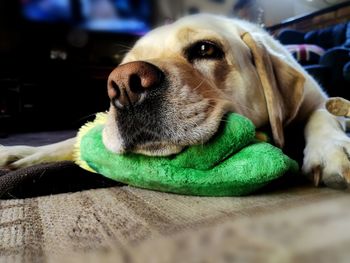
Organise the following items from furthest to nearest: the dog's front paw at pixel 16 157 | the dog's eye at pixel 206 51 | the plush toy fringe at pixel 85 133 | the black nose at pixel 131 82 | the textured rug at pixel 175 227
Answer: the dog's front paw at pixel 16 157
the dog's eye at pixel 206 51
the plush toy fringe at pixel 85 133
the black nose at pixel 131 82
the textured rug at pixel 175 227

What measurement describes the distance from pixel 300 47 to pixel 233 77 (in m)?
2.94

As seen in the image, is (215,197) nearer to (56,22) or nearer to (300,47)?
(300,47)

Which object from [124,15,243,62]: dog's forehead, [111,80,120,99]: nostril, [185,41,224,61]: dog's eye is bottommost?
[111,80,120,99]: nostril

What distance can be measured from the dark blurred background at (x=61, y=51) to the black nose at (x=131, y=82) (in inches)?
133

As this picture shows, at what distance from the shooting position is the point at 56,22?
4.73 m

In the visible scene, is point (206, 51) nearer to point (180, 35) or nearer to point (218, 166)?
point (180, 35)

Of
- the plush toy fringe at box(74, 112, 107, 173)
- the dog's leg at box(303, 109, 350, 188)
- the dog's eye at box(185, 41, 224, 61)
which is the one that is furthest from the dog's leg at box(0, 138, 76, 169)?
the dog's leg at box(303, 109, 350, 188)

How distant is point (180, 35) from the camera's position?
1.26m

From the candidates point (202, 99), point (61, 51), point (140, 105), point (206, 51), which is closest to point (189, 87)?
point (202, 99)

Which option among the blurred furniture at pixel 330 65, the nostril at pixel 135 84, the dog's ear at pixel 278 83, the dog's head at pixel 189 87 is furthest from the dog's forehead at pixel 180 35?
the blurred furniture at pixel 330 65

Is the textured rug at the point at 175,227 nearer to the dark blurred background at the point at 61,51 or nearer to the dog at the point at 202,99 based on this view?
the dog at the point at 202,99

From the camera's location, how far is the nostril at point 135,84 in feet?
2.80

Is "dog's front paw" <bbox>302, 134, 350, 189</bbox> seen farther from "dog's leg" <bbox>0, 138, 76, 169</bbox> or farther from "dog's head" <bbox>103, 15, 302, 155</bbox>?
"dog's leg" <bbox>0, 138, 76, 169</bbox>

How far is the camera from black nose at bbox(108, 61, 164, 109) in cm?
84
